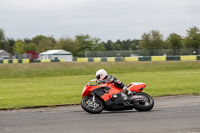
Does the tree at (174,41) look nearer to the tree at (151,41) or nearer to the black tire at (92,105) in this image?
the tree at (151,41)

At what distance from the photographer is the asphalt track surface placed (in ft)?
25.8

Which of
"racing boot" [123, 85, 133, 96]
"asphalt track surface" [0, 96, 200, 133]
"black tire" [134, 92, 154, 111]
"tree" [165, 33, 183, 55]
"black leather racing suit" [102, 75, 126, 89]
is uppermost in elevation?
"tree" [165, 33, 183, 55]

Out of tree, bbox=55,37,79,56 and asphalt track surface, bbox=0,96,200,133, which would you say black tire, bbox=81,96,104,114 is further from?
tree, bbox=55,37,79,56

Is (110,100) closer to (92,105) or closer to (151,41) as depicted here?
(92,105)

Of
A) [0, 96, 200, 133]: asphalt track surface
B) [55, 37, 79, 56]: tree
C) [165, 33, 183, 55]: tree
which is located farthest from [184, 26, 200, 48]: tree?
[0, 96, 200, 133]: asphalt track surface

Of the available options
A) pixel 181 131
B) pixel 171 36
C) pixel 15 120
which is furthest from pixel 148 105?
pixel 171 36

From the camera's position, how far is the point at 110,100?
1054cm

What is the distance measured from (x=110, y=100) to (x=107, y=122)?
1.75 meters

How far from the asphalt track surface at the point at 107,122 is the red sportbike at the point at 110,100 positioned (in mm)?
233

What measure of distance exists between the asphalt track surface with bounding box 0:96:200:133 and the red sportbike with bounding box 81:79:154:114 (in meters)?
0.23

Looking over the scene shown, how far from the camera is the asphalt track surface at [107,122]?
25.8 ft

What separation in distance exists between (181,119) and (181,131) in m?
1.53

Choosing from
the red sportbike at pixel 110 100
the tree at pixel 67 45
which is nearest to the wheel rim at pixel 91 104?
the red sportbike at pixel 110 100

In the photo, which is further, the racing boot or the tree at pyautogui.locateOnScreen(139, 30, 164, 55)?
the tree at pyautogui.locateOnScreen(139, 30, 164, 55)
